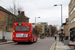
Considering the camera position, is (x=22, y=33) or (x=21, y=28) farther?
(x=21, y=28)

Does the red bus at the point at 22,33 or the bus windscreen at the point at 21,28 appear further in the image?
the bus windscreen at the point at 21,28

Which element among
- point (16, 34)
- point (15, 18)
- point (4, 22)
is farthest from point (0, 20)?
point (16, 34)

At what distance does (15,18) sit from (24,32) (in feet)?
62.7

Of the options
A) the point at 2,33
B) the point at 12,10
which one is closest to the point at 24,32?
the point at 2,33

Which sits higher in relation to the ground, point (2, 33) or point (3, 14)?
point (3, 14)

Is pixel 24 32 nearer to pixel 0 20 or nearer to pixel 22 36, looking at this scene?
pixel 22 36

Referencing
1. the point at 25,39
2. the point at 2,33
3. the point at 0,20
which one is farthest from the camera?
the point at 0,20

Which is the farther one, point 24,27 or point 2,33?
point 2,33

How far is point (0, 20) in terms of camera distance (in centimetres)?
3438

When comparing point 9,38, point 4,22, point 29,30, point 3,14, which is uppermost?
point 3,14

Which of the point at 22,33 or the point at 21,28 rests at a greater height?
the point at 21,28

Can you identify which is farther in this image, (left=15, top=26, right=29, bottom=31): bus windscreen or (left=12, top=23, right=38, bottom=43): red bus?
(left=15, top=26, right=29, bottom=31): bus windscreen

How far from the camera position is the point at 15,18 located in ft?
118

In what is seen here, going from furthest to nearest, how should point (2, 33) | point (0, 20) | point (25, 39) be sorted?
1. point (0, 20)
2. point (2, 33)
3. point (25, 39)
